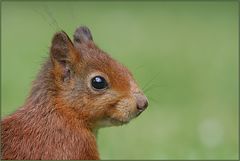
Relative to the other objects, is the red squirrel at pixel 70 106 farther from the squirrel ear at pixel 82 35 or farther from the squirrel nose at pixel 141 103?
the squirrel ear at pixel 82 35

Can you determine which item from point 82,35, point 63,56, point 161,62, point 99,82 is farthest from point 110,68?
point 161,62

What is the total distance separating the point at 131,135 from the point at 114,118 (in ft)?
9.82

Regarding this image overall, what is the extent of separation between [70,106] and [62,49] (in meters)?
0.29

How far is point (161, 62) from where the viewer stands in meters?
9.95

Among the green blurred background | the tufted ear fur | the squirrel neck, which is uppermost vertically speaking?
the tufted ear fur

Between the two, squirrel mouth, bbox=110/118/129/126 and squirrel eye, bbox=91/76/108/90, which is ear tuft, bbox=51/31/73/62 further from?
squirrel mouth, bbox=110/118/129/126

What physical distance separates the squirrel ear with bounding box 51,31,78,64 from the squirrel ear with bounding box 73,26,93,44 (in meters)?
0.24

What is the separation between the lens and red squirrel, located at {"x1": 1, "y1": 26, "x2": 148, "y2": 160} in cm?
380

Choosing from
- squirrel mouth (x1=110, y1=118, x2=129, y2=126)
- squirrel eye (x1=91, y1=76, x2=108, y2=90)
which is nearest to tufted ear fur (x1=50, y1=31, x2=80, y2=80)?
squirrel eye (x1=91, y1=76, x2=108, y2=90)

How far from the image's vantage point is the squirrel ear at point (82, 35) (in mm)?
4281

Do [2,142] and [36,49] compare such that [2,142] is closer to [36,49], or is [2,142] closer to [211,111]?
[211,111]

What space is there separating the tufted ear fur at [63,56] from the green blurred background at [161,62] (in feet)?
0.27

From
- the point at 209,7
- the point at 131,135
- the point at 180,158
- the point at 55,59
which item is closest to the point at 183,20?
the point at 209,7

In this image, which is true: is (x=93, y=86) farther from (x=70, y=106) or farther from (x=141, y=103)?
(x=141, y=103)
